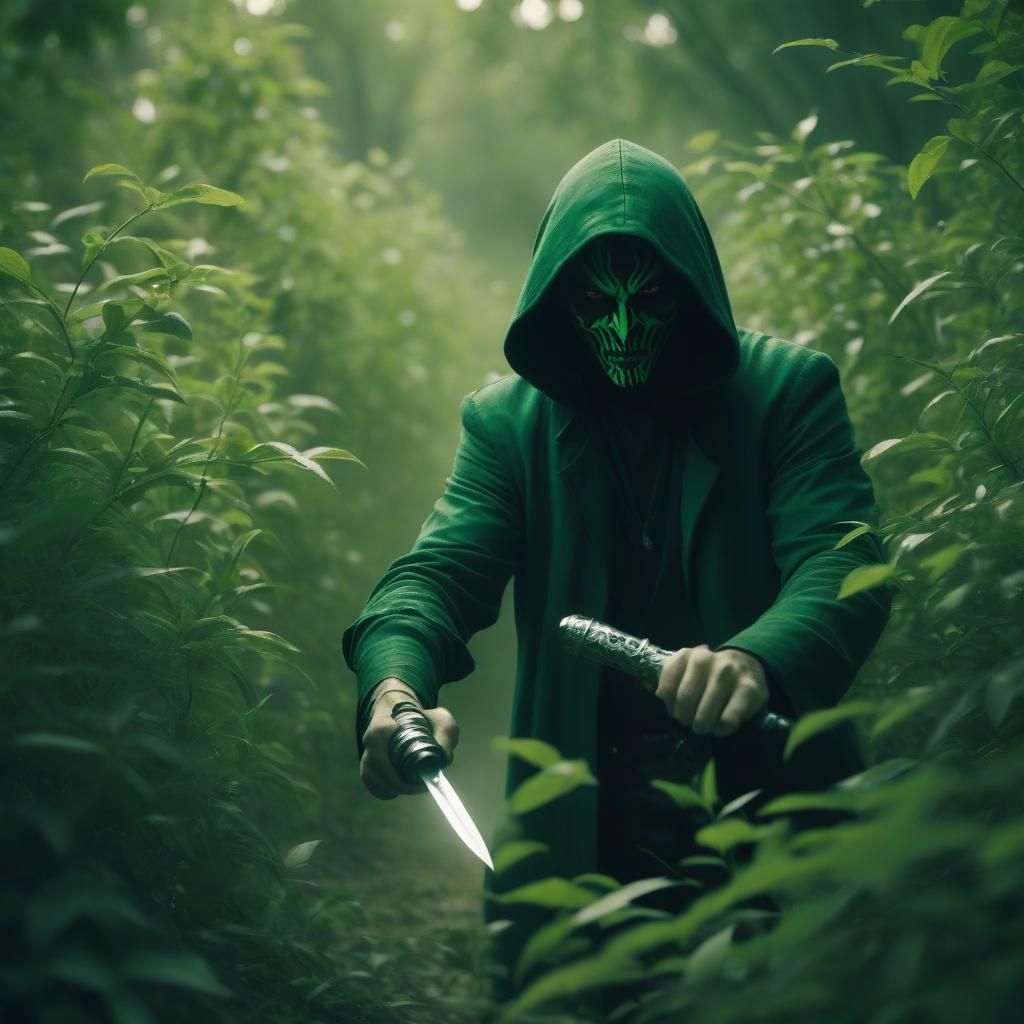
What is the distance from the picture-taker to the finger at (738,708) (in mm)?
1412

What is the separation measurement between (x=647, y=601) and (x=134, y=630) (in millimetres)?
983

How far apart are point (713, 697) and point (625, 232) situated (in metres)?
0.95

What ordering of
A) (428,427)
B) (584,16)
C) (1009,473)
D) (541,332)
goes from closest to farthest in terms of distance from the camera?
(1009,473)
(541,332)
(428,427)
(584,16)

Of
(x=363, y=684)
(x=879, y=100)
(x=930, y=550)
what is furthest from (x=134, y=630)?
(x=879, y=100)

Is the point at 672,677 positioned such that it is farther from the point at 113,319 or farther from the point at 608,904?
the point at 113,319

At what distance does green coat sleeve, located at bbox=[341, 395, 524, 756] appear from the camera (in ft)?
5.65

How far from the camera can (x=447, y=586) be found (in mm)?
1970

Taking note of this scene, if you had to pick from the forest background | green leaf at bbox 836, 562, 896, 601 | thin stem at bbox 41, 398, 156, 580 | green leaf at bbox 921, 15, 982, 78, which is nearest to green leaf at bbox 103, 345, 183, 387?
the forest background

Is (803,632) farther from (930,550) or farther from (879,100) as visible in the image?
(879,100)

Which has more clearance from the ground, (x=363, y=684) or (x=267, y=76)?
(x=267, y=76)

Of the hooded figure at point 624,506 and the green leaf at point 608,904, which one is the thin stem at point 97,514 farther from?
the green leaf at point 608,904

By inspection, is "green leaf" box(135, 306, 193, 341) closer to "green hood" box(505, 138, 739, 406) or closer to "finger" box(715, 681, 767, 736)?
"green hood" box(505, 138, 739, 406)

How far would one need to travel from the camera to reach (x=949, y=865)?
1258 millimetres

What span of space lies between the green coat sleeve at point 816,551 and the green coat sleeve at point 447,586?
Answer: 52 centimetres
